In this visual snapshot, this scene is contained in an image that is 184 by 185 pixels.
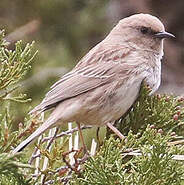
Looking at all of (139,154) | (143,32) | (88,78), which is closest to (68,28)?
(143,32)

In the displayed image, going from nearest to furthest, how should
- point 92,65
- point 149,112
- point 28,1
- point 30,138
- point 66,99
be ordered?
1. point 30,138
2. point 149,112
3. point 66,99
4. point 92,65
5. point 28,1

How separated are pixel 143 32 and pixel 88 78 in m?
0.72

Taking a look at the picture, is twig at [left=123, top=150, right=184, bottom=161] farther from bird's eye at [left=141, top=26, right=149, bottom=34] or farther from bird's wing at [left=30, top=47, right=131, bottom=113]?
bird's eye at [left=141, top=26, right=149, bottom=34]

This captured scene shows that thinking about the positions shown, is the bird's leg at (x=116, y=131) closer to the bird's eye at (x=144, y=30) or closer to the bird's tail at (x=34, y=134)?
the bird's tail at (x=34, y=134)

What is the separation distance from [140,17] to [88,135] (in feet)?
3.35

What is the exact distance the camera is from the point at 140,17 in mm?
4305

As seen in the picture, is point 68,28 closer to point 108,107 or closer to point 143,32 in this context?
point 143,32

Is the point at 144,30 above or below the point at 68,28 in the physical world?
below

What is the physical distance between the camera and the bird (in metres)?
3.51

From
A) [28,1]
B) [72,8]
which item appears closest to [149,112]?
[28,1]

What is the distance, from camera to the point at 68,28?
Result: 6270 mm

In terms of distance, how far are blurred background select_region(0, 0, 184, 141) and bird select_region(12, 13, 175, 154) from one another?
3.61 feet

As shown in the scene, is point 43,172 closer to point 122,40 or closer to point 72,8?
point 122,40

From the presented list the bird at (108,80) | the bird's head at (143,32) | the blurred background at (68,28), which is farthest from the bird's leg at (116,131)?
the blurred background at (68,28)
